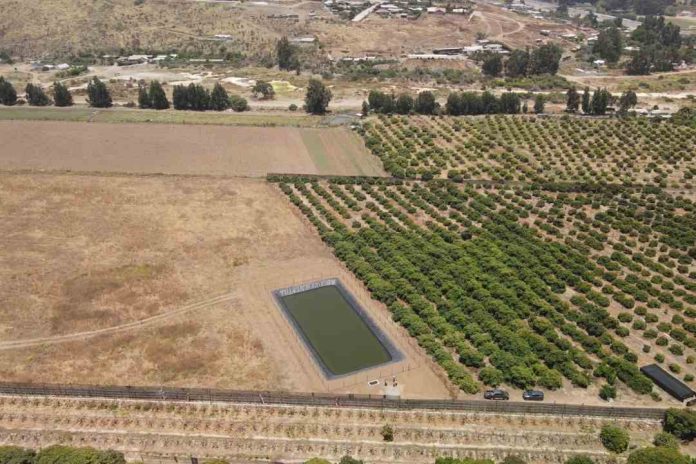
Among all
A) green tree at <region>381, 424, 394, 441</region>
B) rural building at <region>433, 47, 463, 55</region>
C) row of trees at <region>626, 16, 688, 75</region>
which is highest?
row of trees at <region>626, 16, 688, 75</region>

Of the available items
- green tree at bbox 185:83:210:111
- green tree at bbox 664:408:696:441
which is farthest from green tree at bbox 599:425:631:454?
green tree at bbox 185:83:210:111

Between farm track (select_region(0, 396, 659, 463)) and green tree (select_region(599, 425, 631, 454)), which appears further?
farm track (select_region(0, 396, 659, 463))

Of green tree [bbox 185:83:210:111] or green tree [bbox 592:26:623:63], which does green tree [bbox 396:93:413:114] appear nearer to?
green tree [bbox 185:83:210:111]

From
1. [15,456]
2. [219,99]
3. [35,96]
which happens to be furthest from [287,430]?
[35,96]

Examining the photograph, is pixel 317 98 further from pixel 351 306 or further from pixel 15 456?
pixel 15 456

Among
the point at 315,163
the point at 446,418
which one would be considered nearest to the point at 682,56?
the point at 315,163

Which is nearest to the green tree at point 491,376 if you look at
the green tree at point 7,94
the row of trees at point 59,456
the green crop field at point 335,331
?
the green crop field at point 335,331
